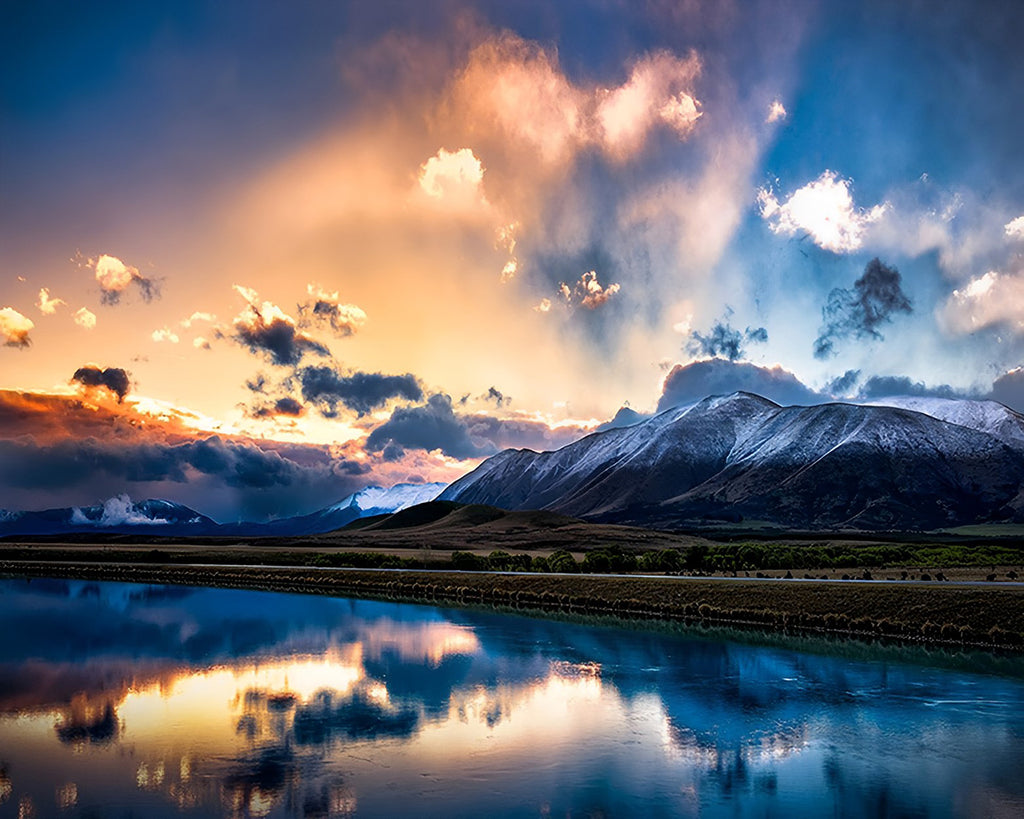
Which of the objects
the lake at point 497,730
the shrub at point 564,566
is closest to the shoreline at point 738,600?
the lake at point 497,730

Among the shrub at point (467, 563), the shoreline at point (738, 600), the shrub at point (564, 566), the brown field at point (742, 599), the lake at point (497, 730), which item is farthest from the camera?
the shrub at point (467, 563)

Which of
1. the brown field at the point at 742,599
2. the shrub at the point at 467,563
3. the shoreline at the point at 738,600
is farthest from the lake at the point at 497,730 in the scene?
the shrub at the point at 467,563

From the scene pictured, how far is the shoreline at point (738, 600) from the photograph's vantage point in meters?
45.4

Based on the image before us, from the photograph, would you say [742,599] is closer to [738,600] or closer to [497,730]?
[738,600]

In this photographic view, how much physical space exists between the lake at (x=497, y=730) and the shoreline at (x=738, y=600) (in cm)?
596

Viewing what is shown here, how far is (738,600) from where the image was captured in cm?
5747

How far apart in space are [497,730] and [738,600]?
109 ft

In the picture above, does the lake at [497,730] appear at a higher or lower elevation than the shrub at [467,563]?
lower

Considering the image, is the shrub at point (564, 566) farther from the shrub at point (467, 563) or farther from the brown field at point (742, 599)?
the shrub at point (467, 563)

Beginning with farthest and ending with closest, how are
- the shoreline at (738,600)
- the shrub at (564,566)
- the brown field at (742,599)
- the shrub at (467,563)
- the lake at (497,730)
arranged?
the shrub at (467,563) → the shrub at (564,566) → the brown field at (742,599) → the shoreline at (738,600) → the lake at (497,730)

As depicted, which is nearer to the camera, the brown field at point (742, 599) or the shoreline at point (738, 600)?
the shoreline at point (738, 600)

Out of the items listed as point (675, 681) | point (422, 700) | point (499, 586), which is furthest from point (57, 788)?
point (499, 586)

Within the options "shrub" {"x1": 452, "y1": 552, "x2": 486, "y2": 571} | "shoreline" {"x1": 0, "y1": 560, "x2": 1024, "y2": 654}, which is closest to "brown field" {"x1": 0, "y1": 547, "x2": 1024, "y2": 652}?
"shoreline" {"x1": 0, "y1": 560, "x2": 1024, "y2": 654}

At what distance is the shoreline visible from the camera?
45.4 metres
